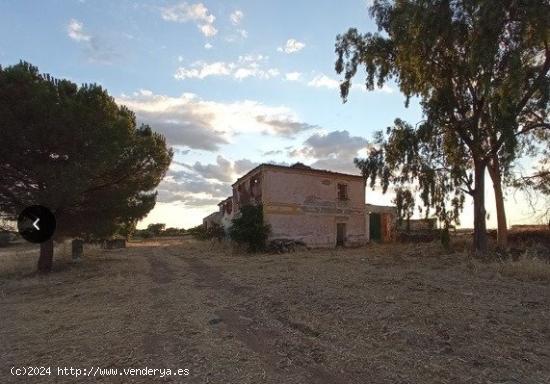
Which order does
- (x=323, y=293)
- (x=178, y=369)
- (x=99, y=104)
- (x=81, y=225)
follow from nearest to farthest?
(x=178, y=369) < (x=323, y=293) < (x=99, y=104) < (x=81, y=225)

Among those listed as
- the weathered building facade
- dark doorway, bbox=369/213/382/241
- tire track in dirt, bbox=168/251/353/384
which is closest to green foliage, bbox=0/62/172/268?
tire track in dirt, bbox=168/251/353/384

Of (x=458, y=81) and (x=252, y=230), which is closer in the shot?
(x=458, y=81)

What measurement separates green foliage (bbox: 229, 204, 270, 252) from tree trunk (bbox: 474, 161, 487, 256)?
12.1m

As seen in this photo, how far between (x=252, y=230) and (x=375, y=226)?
562 inches

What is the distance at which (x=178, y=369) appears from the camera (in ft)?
18.4

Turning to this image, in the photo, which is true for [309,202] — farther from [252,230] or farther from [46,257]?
[46,257]

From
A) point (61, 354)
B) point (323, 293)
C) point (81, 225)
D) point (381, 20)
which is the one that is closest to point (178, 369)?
point (61, 354)

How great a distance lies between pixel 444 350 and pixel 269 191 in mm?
21123

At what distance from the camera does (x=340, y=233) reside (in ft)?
100

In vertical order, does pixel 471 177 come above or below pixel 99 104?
below

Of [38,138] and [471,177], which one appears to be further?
[471,177]

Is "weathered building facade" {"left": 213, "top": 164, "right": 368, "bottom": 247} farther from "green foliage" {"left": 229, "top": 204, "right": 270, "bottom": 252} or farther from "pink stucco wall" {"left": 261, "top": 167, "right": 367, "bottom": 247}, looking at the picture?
"green foliage" {"left": 229, "top": 204, "right": 270, "bottom": 252}

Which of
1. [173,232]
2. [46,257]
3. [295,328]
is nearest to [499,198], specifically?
[295,328]

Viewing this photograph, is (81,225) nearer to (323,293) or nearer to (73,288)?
(73,288)
